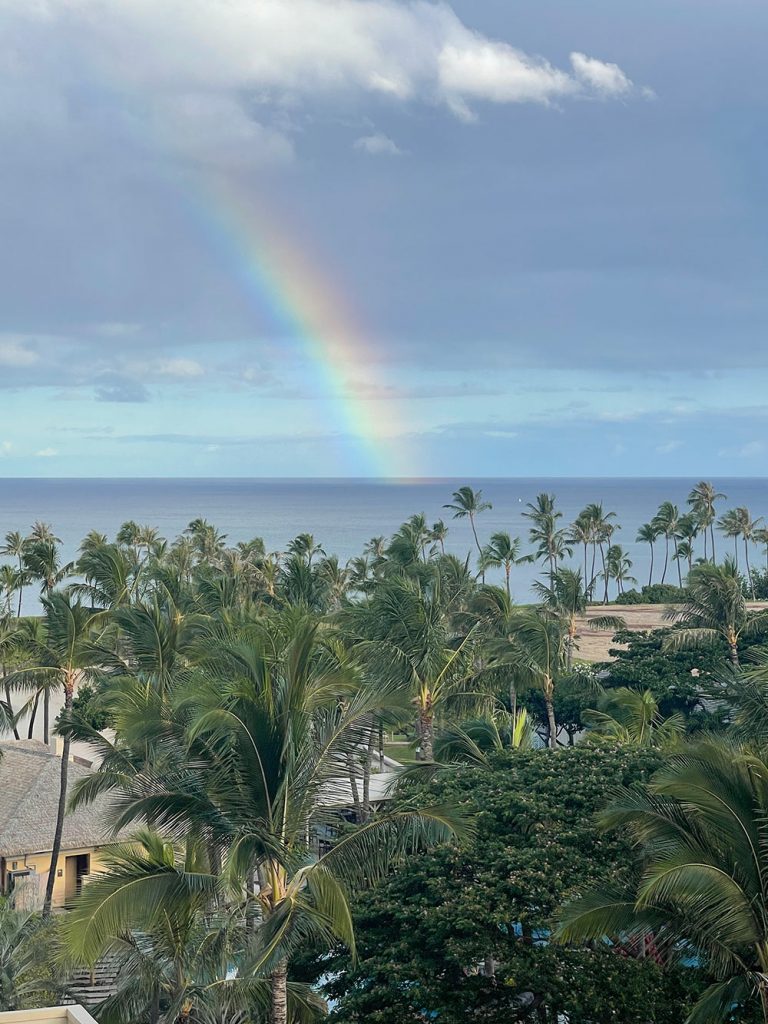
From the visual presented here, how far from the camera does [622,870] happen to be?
17.4 metres

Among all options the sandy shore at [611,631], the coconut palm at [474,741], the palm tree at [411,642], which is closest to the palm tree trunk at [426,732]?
the palm tree at [411,642]

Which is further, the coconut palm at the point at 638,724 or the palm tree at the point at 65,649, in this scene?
the palm tree at the point at 65,649

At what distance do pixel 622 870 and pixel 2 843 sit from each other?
65.9 feet

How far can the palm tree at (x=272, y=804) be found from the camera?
14.0 metres

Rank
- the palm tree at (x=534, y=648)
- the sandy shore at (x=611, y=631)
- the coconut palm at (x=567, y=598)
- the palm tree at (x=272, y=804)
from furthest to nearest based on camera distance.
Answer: the sandy shore at (x=611, y=631), the coconut palm at (x=567, y=598), the palm tree at (x=534, y=648), the palm tree at (x=272, y=804)

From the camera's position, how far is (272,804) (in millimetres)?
14688

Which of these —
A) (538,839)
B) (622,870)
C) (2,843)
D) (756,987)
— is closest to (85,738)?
(2,843)

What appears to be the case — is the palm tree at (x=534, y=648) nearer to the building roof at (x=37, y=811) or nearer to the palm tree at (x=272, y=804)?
the building roof at (x=37, y=811)

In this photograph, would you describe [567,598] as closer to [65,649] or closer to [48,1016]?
[65,649]

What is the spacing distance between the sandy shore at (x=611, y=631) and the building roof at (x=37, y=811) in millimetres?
32682

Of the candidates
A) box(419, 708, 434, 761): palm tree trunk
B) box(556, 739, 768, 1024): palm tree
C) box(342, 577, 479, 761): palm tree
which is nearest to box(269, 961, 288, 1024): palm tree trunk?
box(556, 739, 768, 1024): palm tree

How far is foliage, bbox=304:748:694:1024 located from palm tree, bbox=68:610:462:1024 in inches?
73.5

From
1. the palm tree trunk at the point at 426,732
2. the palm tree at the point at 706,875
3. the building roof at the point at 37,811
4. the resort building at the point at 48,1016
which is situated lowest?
the building roof at the point at 37,811

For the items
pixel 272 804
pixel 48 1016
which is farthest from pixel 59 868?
pixel 272 804
